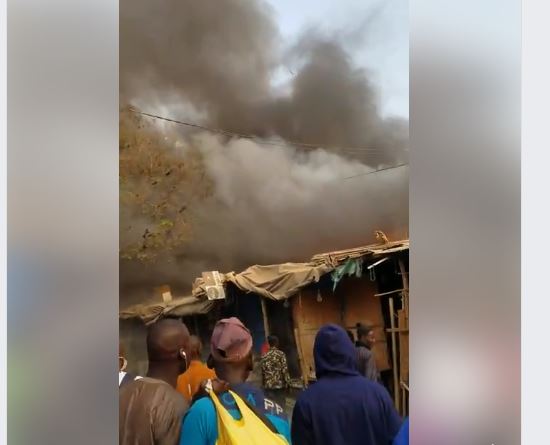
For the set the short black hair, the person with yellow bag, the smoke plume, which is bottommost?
the person with yellow bag

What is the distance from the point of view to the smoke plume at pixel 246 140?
11.4 ft

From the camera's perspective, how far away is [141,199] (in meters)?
3.50

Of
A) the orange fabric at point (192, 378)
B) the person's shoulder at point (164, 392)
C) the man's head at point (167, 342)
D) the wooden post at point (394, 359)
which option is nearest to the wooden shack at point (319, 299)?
the wooden post at point (394, 359)

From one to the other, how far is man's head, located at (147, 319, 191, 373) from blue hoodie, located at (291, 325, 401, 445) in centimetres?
84

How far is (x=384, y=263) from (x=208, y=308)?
119cm

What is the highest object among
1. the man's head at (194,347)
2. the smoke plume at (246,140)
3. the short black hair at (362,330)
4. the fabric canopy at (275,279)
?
the smoke plume at (246,140)

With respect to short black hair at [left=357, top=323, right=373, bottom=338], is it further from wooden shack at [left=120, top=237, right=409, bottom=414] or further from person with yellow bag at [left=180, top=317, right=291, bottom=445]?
person with yellow bag at [left=180, top=317, right=291, bottom=445]

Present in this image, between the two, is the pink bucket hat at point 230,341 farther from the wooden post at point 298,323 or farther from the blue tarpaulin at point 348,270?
the blue tarpaulin at point 348,270

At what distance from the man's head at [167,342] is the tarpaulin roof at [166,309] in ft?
0.17

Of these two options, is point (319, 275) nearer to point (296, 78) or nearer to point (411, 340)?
point (411, 340)

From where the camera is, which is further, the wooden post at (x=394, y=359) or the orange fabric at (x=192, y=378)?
the wooden post at (x=394, y=359)

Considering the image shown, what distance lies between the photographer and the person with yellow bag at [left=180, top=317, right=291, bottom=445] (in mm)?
3514

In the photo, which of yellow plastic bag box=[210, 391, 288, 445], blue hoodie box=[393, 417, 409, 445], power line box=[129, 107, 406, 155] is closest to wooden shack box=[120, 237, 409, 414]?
blue hoodie box=[393, 417, 409, 445]

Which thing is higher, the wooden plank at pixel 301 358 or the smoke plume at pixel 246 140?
the smoke plume at pixel 246 140
